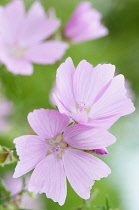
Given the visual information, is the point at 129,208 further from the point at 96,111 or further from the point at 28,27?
the point at 96,111

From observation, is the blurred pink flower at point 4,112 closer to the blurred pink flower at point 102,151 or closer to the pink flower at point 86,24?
the pink flower at point 86,24

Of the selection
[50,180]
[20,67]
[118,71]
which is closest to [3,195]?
[50,180]

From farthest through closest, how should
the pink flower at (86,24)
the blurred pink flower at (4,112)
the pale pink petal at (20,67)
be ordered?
the blurred pink flower at (4,112), the pink flower at (86,24), the pale pink petal at (20,67)

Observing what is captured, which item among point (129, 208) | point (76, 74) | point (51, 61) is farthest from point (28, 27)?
point (129, 208)

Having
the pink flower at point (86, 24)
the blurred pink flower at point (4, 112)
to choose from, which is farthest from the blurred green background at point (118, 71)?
the pink flower at point (86, 24)

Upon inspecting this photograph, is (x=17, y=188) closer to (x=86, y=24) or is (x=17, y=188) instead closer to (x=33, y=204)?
(x=33, y=204)

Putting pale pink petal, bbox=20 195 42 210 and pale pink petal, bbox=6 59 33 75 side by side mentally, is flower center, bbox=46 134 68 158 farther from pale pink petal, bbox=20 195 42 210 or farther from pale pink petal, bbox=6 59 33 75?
pale pink petal, bbox=20 195 42 210

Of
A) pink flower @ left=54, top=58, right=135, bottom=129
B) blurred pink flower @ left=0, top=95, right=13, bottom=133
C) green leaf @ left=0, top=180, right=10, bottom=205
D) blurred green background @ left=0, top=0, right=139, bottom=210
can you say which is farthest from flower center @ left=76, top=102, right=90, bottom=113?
blurred pink flower @ left=0, top=95, right=13, bottom=133
